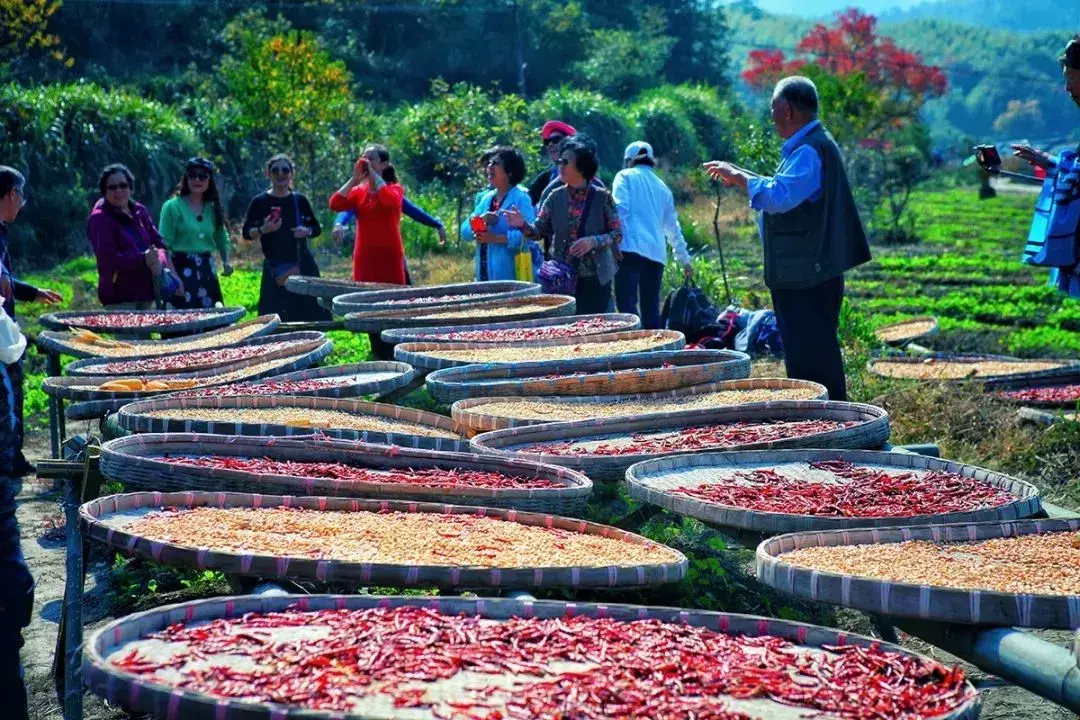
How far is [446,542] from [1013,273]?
15384 mm

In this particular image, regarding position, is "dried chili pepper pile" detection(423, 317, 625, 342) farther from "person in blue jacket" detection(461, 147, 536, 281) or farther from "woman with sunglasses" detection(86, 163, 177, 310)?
"woman with sunglasses" detection(86, 163, 177, 310)

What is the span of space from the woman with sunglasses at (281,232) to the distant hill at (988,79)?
74.6 metres

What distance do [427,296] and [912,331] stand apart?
4.34m

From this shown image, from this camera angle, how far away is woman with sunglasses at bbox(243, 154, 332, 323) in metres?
9.16

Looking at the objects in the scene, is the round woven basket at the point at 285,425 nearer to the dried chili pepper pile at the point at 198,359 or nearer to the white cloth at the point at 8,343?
the white cloth at the point at 8,343

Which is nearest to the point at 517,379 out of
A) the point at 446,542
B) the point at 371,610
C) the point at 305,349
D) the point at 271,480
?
the point at 305,349

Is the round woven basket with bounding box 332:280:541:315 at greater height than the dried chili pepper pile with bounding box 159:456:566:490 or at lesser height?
greater

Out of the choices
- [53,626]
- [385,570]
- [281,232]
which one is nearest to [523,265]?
[281,232]

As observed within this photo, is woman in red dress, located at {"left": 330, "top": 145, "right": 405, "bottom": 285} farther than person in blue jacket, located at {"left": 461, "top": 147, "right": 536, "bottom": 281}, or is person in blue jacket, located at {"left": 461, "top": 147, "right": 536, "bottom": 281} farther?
woman in red dress, located at {"left": 330, "top": 145, "right": 405, "bottom": 285}

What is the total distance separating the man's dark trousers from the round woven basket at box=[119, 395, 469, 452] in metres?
1.60

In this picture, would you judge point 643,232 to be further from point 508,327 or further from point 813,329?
point 813,329

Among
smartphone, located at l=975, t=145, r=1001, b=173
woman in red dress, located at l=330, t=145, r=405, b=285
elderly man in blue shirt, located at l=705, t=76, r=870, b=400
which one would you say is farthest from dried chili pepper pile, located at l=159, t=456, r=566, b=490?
woman in red dress, located at l=330, t=145, r=405, b=285

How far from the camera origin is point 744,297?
12.3 metres

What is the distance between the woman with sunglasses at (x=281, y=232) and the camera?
30.0 ft
